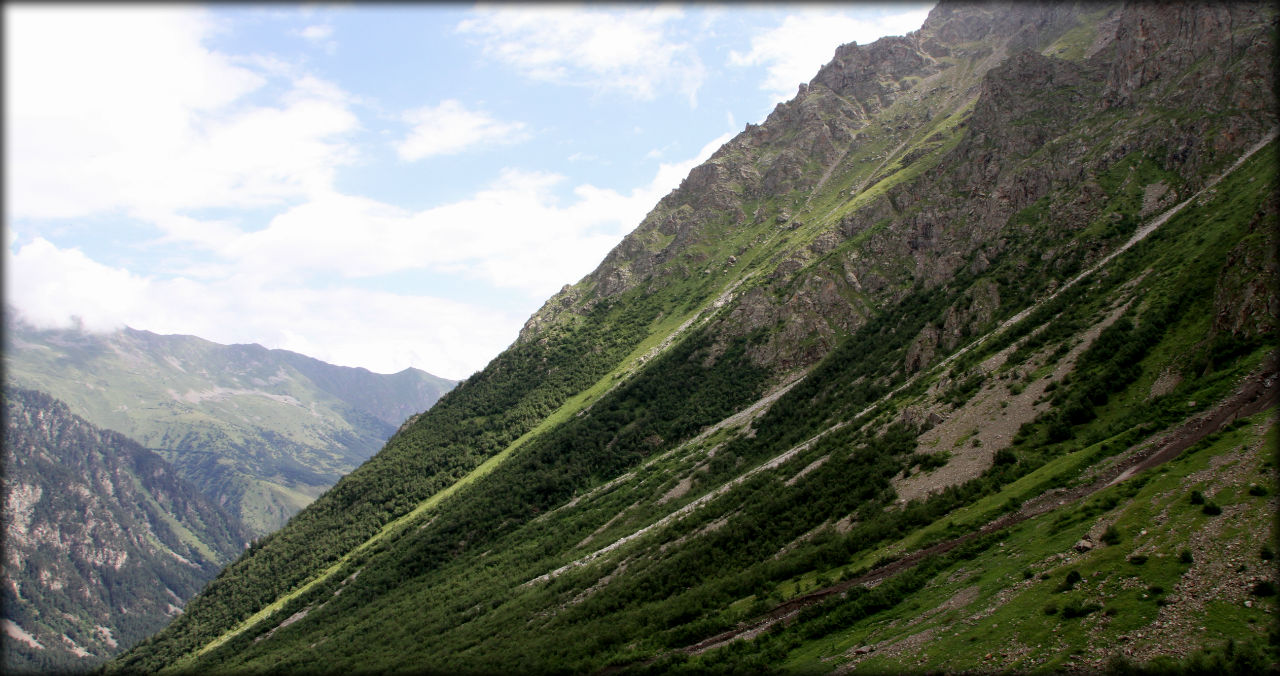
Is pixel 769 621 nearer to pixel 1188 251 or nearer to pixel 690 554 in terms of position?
pixel 690 554

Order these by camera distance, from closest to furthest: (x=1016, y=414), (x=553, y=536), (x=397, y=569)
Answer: (x=1016, y=414)
(x=553, y=536)
(x=397, y=569)

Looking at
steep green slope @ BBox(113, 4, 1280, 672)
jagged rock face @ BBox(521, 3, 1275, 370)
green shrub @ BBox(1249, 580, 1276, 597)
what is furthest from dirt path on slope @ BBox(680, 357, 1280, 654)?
jagged rock face @ BBox(521, 3, 1275, 370)

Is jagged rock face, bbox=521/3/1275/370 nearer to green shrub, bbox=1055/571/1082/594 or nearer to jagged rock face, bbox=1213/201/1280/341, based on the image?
jagged rock face, bbox=1213/201/1280/341

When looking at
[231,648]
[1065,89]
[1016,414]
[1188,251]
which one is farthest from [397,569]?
[1065,89]

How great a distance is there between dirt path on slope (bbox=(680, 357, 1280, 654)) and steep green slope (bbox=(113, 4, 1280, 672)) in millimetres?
899

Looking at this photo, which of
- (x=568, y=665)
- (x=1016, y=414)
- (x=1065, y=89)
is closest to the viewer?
(x=568, y=665)

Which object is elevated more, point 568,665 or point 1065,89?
point 1065,89

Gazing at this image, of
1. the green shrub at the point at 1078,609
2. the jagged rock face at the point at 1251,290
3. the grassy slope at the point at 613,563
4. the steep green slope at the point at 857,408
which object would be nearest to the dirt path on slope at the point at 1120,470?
the steep green slope at the point at 857,408

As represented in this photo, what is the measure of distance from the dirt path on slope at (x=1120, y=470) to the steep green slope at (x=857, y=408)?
899 mm

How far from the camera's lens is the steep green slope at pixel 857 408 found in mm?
46688

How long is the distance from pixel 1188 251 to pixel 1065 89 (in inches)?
4079

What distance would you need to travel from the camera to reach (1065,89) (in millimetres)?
142625

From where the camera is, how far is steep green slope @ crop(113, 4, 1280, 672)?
4669 centimetres

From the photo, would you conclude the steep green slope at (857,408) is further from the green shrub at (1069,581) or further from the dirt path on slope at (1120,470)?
the green shrub at (1069,581)
